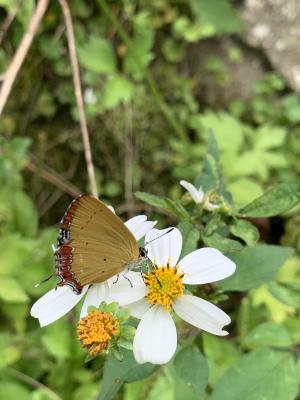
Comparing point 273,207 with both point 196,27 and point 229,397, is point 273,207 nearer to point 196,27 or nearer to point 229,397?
point 229,397

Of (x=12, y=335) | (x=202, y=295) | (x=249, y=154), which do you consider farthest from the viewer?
(x=249, y=154)

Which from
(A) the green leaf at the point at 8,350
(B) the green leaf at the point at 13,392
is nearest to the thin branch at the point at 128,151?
(A) the green leaf at the point at 8,350

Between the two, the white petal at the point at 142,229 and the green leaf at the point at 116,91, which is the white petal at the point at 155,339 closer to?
the white petal at the point at 142,229

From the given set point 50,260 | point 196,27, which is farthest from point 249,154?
point 50,260

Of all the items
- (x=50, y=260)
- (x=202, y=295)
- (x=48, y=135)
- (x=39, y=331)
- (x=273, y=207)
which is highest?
(x=273, y=207)

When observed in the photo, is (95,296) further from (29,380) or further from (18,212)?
(18,212)

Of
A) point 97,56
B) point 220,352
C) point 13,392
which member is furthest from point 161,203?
point 97,56
